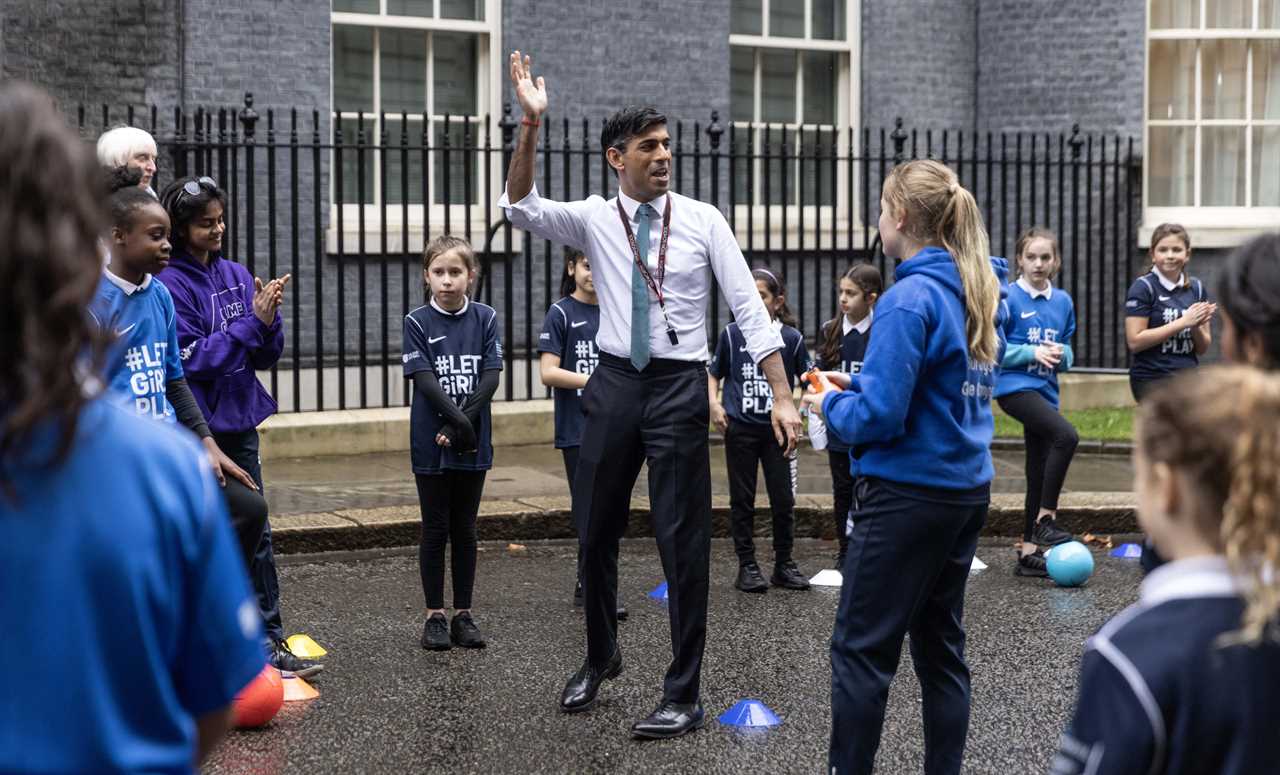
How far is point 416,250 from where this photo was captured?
13.7 m

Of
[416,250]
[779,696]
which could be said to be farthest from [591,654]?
[416,250]

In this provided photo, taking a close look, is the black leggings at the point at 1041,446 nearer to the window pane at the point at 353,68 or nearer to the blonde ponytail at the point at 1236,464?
the blonde ponytail at the point at 1236,464

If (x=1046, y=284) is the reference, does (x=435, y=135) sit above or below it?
above

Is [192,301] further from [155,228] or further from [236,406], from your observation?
[155,228]

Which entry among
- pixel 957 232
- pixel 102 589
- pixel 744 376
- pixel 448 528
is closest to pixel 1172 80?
pixel 744 376

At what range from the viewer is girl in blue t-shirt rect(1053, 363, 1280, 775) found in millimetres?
2049

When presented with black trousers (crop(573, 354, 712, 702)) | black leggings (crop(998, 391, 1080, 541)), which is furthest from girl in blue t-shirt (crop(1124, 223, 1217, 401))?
black trousers (crop(573, 354, 712, 702))

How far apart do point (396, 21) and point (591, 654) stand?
9.06 m

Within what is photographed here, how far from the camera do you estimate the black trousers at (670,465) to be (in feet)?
18.5

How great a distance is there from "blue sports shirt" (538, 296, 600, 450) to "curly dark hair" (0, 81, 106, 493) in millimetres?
5836

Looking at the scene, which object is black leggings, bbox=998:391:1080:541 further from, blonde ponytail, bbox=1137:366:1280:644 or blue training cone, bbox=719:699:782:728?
blonde ponytail, bbox=1137:366:1280:644

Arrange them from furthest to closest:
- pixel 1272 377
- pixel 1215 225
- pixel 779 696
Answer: pixel 1215 225
pixel 779 696
pixel 1272 377

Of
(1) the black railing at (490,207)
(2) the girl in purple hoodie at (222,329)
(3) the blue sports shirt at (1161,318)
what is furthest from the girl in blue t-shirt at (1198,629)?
(1) the black railing at (490,207)

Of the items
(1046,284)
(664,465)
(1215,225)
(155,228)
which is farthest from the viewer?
(1215,225)
